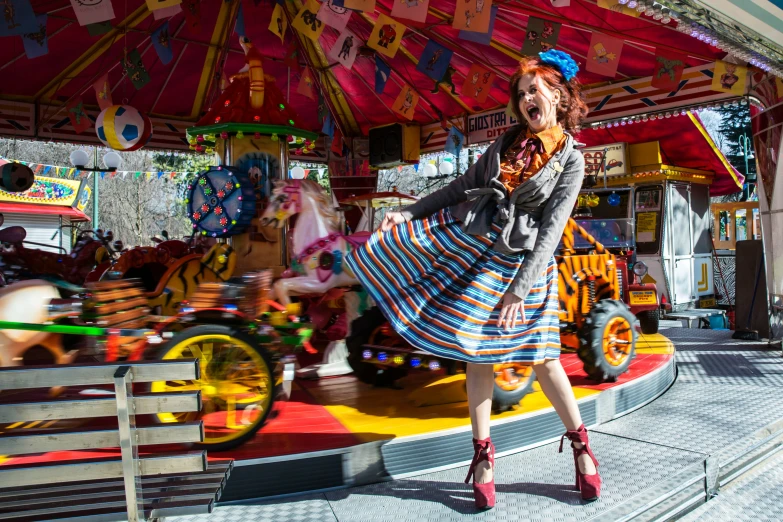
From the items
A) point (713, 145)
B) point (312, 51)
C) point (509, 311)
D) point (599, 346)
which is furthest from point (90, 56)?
point (713, 145)

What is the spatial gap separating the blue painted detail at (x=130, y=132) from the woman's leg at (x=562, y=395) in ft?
19.5

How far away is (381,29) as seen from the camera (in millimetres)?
5965

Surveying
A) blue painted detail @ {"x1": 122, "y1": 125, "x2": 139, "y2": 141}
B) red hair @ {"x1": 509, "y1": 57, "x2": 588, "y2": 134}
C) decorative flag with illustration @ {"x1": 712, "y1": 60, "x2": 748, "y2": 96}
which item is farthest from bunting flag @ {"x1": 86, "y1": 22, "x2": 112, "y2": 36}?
decorative flag with illustration @ {"x1": 712, "y1": 60, "x2": 748, "y2": 96}

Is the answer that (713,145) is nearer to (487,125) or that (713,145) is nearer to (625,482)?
(487,125)

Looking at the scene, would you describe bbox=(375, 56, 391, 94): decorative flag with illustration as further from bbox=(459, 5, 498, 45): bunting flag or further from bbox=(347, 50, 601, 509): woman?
bbox=(347, 50, 601, 509): woman

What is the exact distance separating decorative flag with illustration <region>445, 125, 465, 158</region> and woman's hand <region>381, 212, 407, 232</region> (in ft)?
21.9

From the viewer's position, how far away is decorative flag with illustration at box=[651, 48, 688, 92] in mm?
5887

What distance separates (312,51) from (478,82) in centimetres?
252

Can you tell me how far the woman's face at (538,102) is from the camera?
2.40m

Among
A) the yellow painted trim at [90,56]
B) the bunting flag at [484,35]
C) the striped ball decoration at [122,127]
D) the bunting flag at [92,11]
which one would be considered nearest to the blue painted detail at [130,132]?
the striped ball decoration at [122,127]

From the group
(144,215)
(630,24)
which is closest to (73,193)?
(144,215)

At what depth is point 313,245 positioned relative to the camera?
160 inches

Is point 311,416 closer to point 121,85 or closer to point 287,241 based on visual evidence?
point 287,241

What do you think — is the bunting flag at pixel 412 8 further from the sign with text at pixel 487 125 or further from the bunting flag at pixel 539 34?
the sign with text at pixel 487 125
